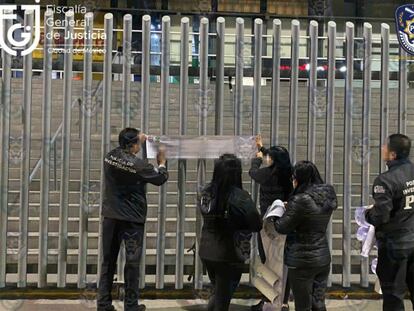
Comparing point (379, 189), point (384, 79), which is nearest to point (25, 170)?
point (379, 189)

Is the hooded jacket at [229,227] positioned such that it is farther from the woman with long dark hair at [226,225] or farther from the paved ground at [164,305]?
the paved ground at [164,305]

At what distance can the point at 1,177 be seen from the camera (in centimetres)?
572

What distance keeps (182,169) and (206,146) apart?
0.34m

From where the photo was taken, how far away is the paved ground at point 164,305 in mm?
5425

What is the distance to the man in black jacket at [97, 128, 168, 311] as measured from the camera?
490 cm

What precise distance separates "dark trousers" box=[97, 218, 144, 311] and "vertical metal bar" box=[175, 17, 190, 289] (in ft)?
2.62

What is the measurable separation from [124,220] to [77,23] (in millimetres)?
2356

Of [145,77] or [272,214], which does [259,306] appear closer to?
[272,214]

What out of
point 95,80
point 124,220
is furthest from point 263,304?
point 95,80

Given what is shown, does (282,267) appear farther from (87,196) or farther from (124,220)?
(87,196)

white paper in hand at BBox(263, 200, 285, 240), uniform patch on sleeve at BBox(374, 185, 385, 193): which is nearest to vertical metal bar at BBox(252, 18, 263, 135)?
white paper in hand at BBox(263, 200, 285, 240)

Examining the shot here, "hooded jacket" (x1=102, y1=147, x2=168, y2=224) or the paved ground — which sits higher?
"hooded jacket" (x1=102, y1=147, x2=168, y2=224)

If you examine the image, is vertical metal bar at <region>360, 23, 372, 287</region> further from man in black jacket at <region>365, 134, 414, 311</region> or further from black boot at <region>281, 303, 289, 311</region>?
man in black jacket at <region>365, 134, 414, 311</region>

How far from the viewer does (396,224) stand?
14.1ft
